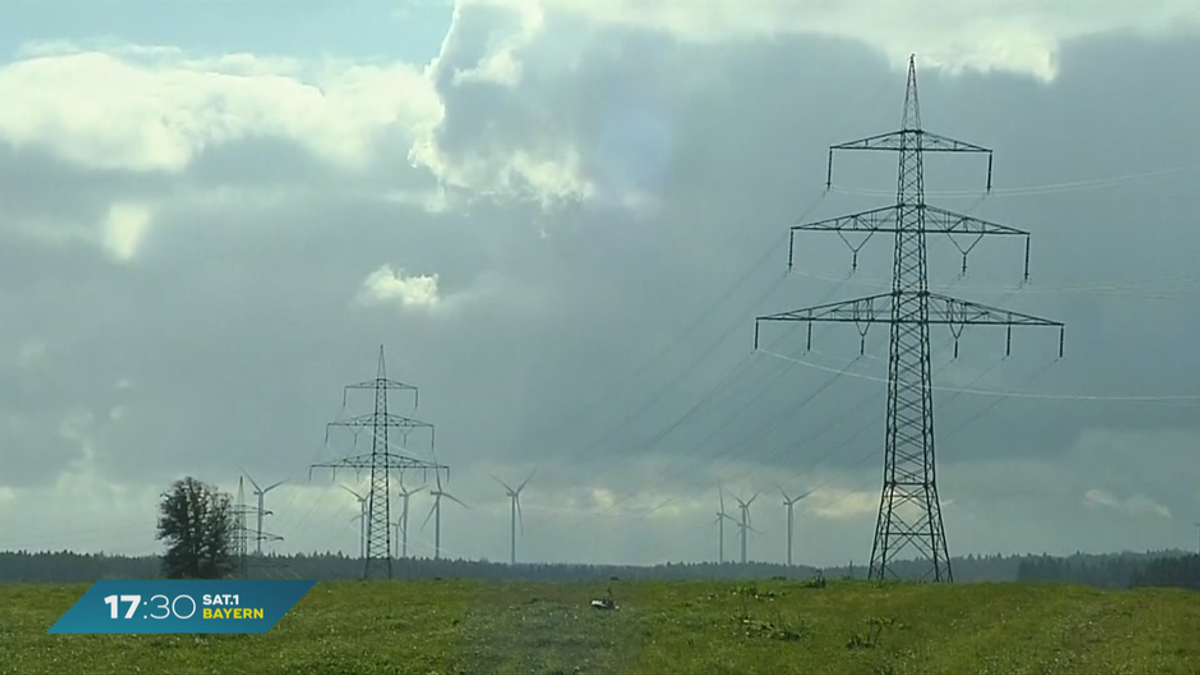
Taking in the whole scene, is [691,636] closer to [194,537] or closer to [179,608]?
[179,608]

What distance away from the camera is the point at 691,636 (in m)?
44.2

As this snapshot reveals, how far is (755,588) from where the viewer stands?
56594 mm

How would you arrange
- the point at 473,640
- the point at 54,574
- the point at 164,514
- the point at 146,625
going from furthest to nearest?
the point at 54,574, the point at 164,514, the point at 146,625, the point at 473,640

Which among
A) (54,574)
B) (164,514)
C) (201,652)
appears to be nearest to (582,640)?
(201,652)

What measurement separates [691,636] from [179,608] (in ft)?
46.2

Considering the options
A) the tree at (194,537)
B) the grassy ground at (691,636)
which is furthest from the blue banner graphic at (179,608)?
the tree at (194,537)

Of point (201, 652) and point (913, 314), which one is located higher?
point (913, 314)

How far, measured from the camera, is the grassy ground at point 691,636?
39969 mm

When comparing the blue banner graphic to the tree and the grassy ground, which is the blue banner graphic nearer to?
the grassy ground

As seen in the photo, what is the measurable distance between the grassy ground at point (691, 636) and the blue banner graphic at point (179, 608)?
3.09ft

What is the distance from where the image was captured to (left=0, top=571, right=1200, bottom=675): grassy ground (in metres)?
40.0

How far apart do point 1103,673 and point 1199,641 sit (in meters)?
6.02

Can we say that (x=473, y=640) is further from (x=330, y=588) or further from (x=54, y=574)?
(x=54, y=574)

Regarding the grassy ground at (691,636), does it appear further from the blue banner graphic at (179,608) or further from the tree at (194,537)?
the tree at (194,537)
